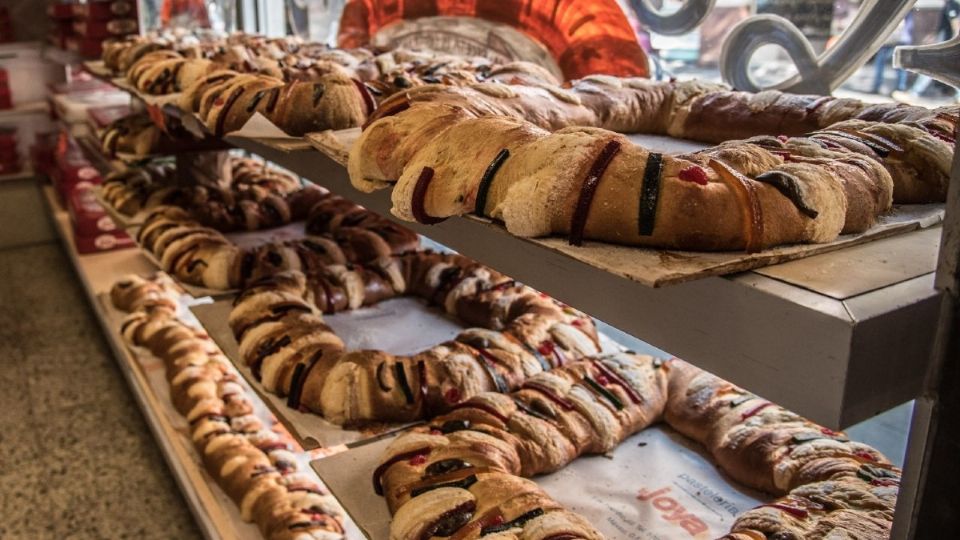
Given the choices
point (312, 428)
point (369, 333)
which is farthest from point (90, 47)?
point (312, 428)

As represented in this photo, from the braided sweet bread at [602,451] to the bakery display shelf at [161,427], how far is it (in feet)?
3.12

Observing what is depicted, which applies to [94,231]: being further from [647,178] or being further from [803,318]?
[803,318]

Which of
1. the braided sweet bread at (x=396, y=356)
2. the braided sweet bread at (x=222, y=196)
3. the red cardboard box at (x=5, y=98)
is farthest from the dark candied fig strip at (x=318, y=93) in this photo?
the red cardboard box at (x=5, y=98)

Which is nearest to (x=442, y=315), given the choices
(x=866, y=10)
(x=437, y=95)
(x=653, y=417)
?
(x=653, y=417)

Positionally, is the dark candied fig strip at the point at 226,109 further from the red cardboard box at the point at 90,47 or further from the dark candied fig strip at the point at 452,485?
the red cardboard box at the point at 90,47

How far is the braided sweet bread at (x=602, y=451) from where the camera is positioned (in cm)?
131

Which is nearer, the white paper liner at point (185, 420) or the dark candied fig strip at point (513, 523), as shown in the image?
the dark candied fig strip at point (513, 523)

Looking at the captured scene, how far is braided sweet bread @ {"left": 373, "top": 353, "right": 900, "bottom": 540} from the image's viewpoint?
1312mm

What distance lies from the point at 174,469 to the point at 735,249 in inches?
93.5

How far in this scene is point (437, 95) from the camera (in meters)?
1.53

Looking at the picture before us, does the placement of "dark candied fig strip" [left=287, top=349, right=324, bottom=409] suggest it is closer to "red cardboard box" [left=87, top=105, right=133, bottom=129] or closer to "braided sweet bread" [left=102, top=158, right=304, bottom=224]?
"braided sweet bread" [left=102, top=158, right=304, bottom=224]

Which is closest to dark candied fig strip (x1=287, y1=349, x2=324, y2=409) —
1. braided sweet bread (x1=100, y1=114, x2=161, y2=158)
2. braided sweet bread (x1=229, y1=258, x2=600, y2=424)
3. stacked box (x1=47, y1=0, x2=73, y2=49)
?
braided sweet bread (x1=229, y1=258, x2=600, y2=424)

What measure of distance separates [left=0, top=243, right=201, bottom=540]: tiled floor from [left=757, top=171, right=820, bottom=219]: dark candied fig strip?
7.98ft

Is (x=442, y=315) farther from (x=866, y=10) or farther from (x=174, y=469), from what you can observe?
(x=866, y=10)
